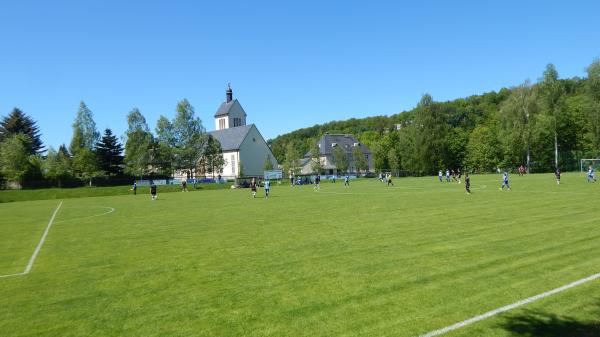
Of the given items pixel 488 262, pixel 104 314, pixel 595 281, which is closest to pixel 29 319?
pixel 104 314

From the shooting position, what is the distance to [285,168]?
89375 millimetres

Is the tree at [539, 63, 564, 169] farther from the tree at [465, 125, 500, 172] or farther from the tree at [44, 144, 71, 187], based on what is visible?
the tree at [44, 144, 71, 187]

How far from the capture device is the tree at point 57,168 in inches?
2522

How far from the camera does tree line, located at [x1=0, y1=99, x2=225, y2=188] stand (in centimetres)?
6662

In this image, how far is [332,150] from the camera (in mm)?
101562

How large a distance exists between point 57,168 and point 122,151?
12.0 metres

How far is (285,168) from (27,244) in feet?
248

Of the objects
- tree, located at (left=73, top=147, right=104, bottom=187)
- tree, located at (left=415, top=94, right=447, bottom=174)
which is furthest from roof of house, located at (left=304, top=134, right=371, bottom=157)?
tree, located at (left=73, top=147, right=104, bottom=187)

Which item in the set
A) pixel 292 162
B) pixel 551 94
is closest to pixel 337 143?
pixel 292 162

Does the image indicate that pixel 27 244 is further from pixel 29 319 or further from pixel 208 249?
pixel 29 319

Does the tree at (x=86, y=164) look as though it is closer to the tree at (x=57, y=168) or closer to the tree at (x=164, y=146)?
the tree at (x=57, y=168)

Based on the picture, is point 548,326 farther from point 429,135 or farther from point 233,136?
point 233,136

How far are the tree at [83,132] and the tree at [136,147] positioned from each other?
8.66 meters

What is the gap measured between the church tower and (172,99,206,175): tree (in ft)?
102
